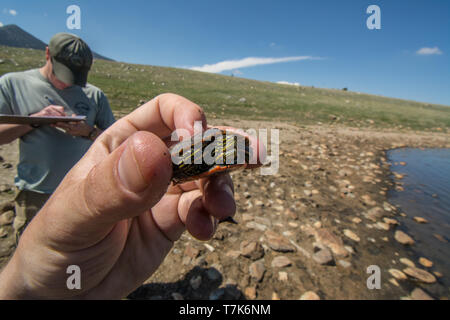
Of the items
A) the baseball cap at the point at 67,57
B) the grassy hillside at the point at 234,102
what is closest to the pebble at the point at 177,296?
the baseball cap at the point at 67,57

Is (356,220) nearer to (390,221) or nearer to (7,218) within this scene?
(390,221)

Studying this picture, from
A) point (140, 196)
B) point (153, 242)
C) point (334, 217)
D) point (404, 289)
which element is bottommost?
point (404, 289)

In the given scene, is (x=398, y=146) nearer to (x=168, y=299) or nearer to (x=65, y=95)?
(x=168, y=299)

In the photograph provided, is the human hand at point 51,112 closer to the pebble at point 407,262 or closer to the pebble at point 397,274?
the pebble at point 397,274

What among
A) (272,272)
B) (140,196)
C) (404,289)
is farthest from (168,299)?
(404,289)

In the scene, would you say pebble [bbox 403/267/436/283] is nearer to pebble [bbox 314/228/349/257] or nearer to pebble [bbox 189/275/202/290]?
pebble [bbox 314/228/349/257]

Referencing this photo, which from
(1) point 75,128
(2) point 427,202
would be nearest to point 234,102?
(2) point 427,202

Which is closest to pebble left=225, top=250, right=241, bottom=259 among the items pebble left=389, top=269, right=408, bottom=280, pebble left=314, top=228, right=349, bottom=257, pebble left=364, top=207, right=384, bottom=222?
pebble left=314, top=228, right=349, bottom=257
